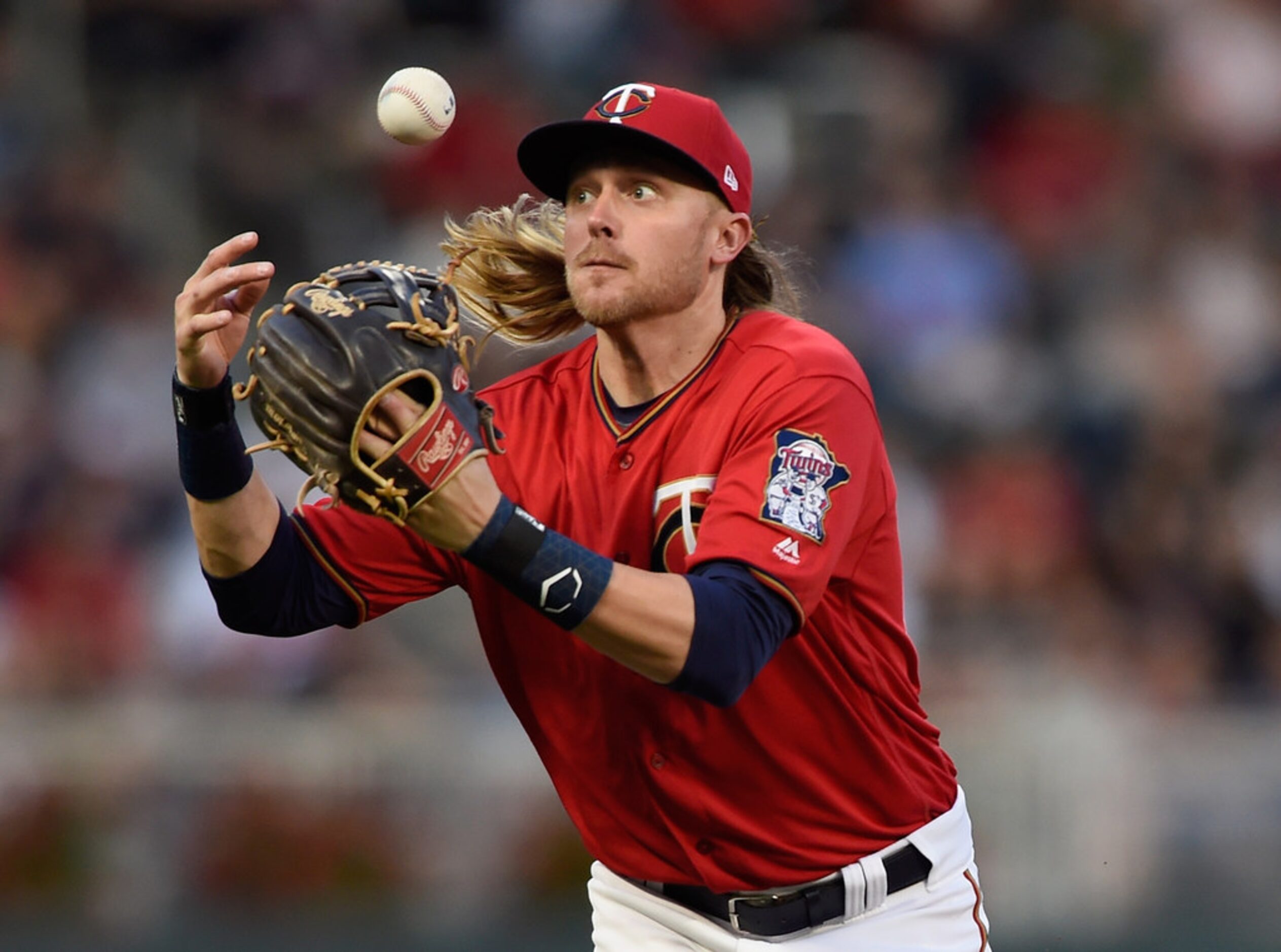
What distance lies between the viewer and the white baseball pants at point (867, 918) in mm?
3199

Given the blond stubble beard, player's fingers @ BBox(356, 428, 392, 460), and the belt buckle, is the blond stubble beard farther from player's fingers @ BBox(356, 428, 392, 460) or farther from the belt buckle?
the belt buckle

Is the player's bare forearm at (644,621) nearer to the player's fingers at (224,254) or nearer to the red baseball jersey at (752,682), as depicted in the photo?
the red baseball jersey at (752,682)

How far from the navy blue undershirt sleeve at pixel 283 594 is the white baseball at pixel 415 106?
76 cm

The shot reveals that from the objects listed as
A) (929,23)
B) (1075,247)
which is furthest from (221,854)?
(929,23)

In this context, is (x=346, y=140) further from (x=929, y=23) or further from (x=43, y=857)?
(x=43, y=857)

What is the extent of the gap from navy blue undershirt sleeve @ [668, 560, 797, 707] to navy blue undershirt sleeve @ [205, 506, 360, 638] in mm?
822

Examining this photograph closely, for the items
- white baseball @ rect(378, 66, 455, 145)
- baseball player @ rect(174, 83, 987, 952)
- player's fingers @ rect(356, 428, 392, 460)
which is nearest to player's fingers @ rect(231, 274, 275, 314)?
baseball player @ rect(174, 83, 987, 952)

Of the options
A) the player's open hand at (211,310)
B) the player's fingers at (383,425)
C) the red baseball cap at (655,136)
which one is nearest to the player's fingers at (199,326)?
the player's open hand at (211,310)

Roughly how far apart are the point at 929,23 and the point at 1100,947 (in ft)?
16.8

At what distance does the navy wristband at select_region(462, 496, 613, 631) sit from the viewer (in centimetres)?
262

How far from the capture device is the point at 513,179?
8.38 metres

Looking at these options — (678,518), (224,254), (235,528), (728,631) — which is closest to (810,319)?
(678,518)

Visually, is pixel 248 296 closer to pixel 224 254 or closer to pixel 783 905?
pixel 224 254

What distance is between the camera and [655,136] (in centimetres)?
320
